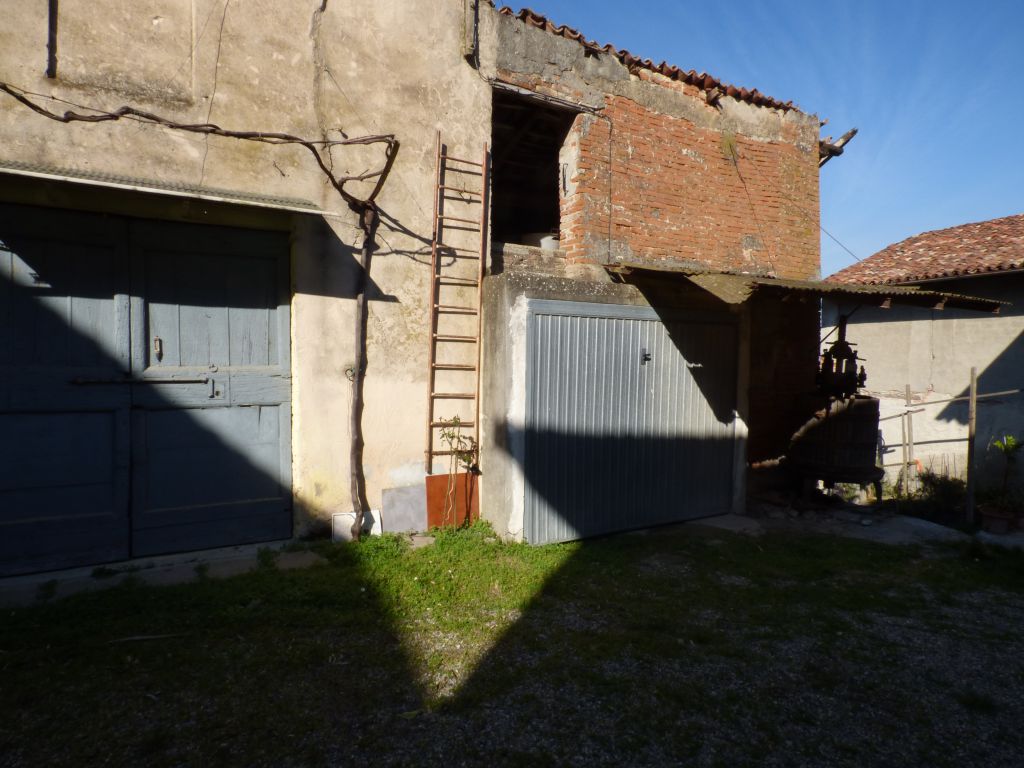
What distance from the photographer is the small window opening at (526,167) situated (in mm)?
7047

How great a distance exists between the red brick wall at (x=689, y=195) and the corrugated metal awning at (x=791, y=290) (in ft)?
3.23

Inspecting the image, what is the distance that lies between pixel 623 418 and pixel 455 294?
7.17 ft

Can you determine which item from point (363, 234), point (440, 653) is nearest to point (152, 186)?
point (363, 234)

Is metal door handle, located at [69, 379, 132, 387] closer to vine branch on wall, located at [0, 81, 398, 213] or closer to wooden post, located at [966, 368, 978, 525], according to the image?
vine branch on wall, located at [0, 81, 398, 213]

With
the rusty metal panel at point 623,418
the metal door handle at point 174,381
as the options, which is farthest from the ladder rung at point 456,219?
the metal door handle at point 174,381

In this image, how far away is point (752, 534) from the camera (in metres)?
6.39

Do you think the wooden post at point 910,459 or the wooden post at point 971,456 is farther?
the wooden post at point 910,459

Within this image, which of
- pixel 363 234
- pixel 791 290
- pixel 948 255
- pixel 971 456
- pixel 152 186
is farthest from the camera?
pixel 948 255

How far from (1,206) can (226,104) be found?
184 centimetres

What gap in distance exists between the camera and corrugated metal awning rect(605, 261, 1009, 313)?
523 cm

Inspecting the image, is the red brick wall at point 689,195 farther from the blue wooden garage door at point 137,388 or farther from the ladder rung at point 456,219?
the blue wooden garage door at point 137,388

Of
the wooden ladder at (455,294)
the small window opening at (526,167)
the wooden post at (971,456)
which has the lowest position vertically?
the wooden post at (971,456)

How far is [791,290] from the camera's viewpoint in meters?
5.75

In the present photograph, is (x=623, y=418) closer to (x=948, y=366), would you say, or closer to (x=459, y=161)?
(x=459, y=161)
